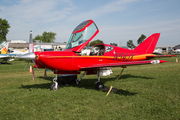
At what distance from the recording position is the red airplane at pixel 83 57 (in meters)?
6.75

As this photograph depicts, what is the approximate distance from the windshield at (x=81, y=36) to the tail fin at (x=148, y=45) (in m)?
4.12

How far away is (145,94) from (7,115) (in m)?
5.16

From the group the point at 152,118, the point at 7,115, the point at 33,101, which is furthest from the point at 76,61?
the point at 152,118

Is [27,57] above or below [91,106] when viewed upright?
above

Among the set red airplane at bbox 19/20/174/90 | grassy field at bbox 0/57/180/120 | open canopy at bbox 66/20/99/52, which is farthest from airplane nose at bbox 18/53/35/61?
open canopy at bbox 66/20/99/52

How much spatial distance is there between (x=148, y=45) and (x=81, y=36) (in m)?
5.28

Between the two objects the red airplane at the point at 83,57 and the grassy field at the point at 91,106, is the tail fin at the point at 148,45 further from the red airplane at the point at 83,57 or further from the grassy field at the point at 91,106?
the grassy field at the point at 91,106

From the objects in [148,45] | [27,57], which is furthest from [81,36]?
[148,45]

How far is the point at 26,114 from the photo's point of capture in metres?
4.54

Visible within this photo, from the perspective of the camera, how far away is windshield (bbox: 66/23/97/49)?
7.76m

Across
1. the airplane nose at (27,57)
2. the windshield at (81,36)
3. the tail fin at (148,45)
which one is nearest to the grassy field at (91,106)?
the airplane nose at (27,57)

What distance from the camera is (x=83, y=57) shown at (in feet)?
24.3

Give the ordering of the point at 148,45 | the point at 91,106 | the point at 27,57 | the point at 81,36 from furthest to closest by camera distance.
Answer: the point at 148,45
the point at 81,36
the point at 27,57
the point at 91,106

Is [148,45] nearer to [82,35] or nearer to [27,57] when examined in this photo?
[82,35]
